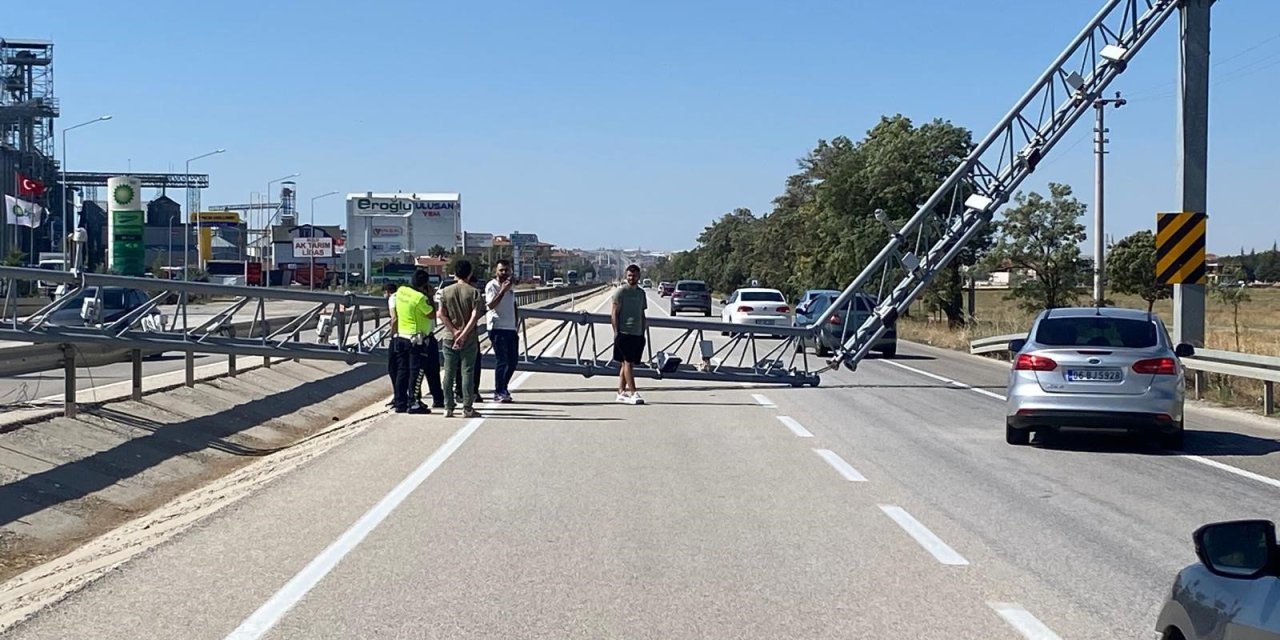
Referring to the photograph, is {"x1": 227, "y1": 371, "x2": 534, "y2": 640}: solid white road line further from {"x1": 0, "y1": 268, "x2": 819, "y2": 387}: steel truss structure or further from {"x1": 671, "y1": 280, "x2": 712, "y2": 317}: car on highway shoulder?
{"x1": 671, "y1": 280, "x2": 712, "y2": 317}: car on highway shoulder

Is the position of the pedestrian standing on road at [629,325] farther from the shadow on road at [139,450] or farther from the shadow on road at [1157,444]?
the shadow on road at [1157,444]

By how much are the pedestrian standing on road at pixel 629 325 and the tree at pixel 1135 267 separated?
30.8 meters

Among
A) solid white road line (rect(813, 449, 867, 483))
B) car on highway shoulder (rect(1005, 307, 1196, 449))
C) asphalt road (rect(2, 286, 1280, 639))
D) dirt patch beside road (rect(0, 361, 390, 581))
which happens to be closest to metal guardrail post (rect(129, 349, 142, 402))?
dirt patch beside road (rect(0, 361, 390, 581))

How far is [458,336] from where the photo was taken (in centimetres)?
1656

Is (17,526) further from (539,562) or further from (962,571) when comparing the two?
(962,571)

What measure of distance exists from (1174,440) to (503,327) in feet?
29.5

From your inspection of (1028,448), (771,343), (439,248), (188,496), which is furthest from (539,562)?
(439,248)

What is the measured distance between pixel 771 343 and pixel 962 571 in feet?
96.2

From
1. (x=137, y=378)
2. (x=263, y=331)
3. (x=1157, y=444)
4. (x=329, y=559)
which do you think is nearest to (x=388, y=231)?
(x=263, y=331)

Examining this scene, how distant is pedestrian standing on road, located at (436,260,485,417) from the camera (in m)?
16.7

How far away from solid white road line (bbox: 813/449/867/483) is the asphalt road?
0.08 metres

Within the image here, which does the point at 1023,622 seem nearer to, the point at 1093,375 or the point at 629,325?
the point at 1093,375

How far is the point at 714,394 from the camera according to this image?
21.2 metres

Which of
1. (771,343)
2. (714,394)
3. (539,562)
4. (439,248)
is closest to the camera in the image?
(539,562)
